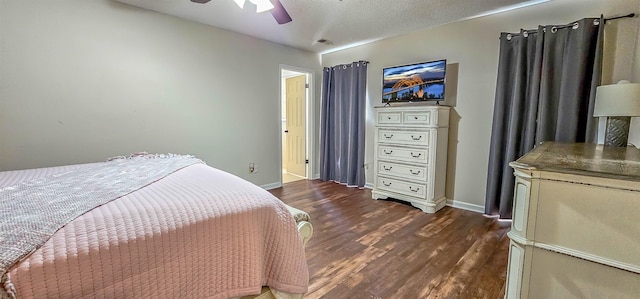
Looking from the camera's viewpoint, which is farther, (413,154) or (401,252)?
(413,154)

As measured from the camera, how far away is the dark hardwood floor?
70.9 inches

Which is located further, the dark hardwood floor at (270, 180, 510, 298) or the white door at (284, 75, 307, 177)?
the white door at (284, 75, 307, 177)

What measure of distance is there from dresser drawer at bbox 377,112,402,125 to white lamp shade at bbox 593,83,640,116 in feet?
5.82

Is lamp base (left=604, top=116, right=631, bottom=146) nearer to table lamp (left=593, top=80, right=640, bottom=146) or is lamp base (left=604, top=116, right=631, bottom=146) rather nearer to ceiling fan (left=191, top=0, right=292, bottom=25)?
table lamp (left=593, top=80, right=640, bottom=146)

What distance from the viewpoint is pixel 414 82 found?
11.3 feet

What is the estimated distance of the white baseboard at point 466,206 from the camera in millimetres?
3228

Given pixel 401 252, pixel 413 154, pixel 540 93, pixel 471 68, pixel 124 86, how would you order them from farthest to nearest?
1. pixel 413 154
2. pixel 471 68
3. pixel 124 86
4. pixel 540 93
5. pixel 401 252

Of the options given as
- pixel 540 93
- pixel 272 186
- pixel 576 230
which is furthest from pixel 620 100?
pixel 272 186

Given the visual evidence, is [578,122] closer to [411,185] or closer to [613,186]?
[411,185]

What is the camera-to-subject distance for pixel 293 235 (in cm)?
127

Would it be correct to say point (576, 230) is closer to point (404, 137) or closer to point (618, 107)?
point (618, 107)

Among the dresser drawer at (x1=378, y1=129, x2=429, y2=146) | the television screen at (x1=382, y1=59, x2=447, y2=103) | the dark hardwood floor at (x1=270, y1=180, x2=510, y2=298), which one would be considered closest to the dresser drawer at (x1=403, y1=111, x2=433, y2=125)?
the dresser drawer at (x1=378, y1=129, x2=429, y2=146)

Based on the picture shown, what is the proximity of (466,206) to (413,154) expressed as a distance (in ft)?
2.98

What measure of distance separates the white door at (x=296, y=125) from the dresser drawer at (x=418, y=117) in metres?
1.98
